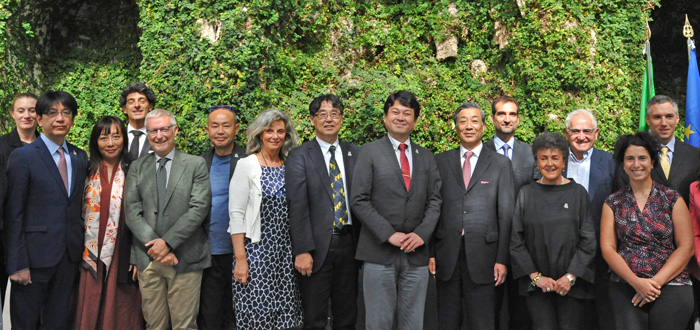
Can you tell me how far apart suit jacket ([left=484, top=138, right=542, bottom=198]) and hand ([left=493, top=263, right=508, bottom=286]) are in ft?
2.22

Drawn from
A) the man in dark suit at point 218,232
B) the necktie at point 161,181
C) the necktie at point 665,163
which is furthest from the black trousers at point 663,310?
the necktie at point 161,181

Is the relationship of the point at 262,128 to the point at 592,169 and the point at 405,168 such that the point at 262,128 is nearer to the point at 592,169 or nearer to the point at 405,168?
the point at 405,168

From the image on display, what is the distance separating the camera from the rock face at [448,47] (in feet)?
27.0

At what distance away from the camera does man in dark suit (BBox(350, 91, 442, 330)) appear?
386 centimetres

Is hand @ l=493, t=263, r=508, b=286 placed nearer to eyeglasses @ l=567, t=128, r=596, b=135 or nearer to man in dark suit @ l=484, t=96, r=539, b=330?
man in dark suit @ l=484, t=96, r=539, b=330

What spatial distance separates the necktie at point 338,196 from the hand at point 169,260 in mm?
1171

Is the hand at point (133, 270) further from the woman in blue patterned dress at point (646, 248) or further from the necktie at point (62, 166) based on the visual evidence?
the woman in blue patterned dress at point (646, 248)

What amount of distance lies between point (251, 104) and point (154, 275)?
11.2ft

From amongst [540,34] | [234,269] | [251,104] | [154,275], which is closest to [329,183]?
[234,269]

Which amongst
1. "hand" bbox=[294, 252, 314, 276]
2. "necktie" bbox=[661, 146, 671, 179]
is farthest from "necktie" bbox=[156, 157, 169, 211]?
"necktie" bbox=[661, 146, 671, 179]

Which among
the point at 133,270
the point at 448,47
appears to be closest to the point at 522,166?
the point at 133,270

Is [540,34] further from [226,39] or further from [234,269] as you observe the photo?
[234,269]

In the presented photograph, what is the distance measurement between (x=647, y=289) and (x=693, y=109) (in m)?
4.03

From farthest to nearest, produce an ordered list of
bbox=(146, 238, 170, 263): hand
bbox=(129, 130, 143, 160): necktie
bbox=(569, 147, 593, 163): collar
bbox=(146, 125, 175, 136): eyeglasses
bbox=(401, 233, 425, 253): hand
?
bbox=(129, 130, 143, 160): necktie, bbox=(569, 147, 593, 163): collar, bbox=(146, 125, 175, 136): eyeglasses, bbox=(146, 238, 170, 263): hand, bbox=(401, 233, 425, 253): hand
